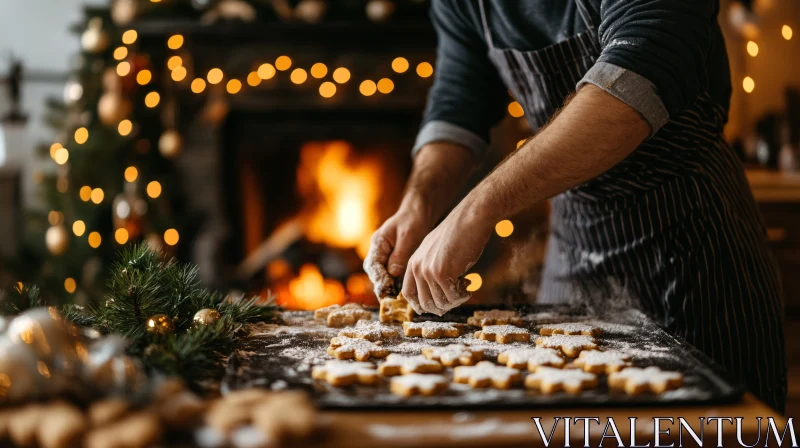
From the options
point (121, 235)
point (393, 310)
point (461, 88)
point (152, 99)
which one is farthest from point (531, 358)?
point (152, 99)

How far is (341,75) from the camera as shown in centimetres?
319

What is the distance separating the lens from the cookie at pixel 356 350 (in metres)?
0.90

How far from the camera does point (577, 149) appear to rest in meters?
0.95

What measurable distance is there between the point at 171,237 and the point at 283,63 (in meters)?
0.94

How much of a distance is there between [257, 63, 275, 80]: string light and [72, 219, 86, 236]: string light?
1.02 meters

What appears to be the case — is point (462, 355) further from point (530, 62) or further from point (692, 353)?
point (530, 62)

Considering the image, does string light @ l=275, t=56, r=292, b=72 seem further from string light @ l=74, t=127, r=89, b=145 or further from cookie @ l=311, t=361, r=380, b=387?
cookie @ l=311, t=361, r=380, b=387

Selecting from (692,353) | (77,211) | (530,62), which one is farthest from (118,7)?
(692,353)

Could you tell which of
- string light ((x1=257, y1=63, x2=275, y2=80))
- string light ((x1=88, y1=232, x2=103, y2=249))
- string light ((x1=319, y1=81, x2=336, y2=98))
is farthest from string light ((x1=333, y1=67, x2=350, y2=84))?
string light ((x1=88, y1=232, x2=103, y2=249))

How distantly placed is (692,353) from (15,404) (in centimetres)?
79

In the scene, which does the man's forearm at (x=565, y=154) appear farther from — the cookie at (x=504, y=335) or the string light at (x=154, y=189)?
the string light at (x=154, y=189)

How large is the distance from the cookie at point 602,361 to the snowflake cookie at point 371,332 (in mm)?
290

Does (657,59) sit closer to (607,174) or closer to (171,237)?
(607,174)

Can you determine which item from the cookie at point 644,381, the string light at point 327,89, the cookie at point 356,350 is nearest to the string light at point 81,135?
the string light at point 327,89
